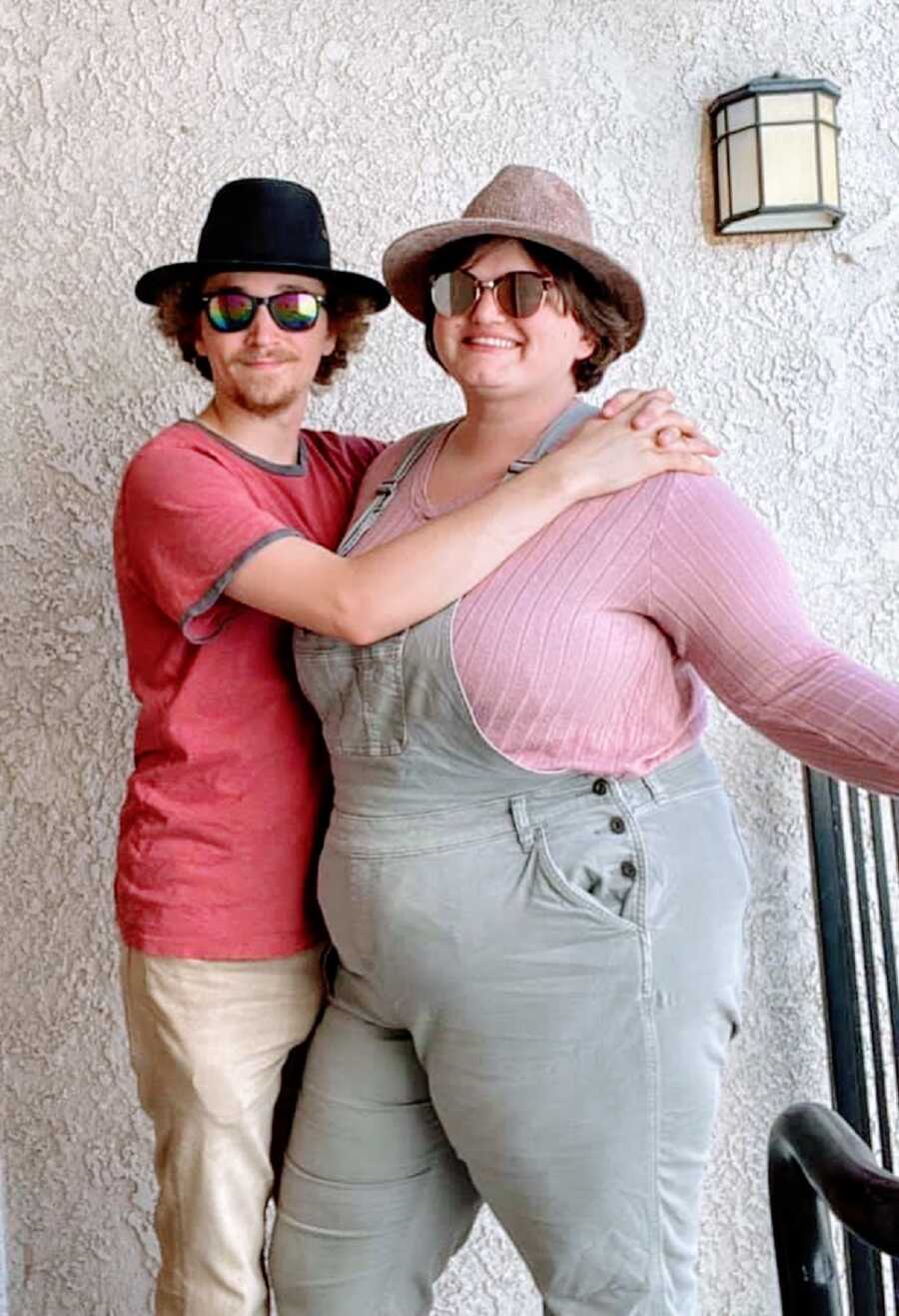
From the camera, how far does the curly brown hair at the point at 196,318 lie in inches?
77.4

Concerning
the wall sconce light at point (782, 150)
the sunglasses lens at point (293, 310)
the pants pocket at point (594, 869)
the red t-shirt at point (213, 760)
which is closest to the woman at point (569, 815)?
the pants pocket at point (594, 869)

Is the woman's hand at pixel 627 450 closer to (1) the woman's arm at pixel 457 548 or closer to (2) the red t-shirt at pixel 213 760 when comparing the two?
(1) the woman's arm at pixel 457 548

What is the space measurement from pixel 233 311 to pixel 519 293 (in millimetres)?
403

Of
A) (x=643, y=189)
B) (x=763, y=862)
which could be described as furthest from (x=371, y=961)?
(x=643, y=189)

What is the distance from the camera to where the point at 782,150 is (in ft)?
7.34

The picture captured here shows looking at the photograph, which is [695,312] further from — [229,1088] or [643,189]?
[229,1088]

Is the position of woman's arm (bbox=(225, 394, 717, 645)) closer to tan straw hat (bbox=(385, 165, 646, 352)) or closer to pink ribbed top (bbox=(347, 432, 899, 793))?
pink ribbed top (bbox=(347, 432, 899, 793))

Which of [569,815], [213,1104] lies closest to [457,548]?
[569,815]

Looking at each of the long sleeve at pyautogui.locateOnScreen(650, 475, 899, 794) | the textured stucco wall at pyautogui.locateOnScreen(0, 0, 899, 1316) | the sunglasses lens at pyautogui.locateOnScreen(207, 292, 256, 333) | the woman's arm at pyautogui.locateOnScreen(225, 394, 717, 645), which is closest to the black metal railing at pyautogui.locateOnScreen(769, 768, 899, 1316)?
the textured stucco wall at pyautogui.locateOnScreen(0, 0, 899, 1316)

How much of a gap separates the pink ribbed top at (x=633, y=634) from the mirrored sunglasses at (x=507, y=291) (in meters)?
0.27

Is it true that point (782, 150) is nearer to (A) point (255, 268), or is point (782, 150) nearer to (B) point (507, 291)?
(B) point (507, 291)

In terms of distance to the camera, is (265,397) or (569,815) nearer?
(569,815)

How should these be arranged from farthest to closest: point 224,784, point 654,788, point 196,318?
point 196,318 < point 224,784 < point 654,788

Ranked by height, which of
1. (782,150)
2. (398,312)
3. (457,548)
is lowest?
(457,548)
